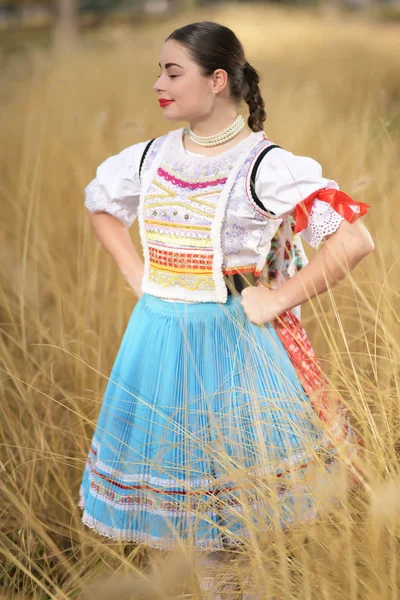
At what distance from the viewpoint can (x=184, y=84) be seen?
1.35 m

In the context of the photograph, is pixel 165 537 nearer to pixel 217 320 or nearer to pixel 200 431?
pixel 200 431

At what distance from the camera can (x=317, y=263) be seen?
1.34 metres

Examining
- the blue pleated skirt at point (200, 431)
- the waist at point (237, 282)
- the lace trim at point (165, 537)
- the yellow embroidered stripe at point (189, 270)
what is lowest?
the lace trim at point (165, 537)

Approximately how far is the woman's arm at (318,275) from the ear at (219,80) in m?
0.35

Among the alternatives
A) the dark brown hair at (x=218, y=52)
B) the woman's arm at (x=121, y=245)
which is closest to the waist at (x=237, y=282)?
the woman's arm at (x=121, y=245)

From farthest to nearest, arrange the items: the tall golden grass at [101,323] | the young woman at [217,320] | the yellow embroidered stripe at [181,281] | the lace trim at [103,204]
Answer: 1. the lace trim at [103,204]
2. the yellow embroidered stripe at [181,281]
3. the young woman at [217,320]
4. the tall golden grass at [101,323]

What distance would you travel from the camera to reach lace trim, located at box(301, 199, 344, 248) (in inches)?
51.3

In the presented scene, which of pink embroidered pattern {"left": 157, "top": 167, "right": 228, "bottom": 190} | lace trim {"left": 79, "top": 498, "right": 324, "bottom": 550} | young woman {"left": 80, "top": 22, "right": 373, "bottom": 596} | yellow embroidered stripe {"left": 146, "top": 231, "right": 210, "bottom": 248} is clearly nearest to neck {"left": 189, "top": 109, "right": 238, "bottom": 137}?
young woman {"left": 80, "top": 22, "right": 373, "bottom": 596}

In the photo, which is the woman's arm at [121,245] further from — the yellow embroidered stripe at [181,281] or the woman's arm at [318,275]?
the woman's arm at [318,275]

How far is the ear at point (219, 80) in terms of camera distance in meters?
1.36

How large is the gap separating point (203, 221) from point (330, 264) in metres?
0.26

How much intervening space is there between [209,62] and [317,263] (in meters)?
0.43

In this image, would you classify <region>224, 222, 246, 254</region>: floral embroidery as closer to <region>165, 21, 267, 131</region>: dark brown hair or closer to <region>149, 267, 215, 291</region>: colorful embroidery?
<region>149, 267, 215, 291</region>: colorful embroidery

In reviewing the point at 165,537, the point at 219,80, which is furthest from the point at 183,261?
the point at 165,537
